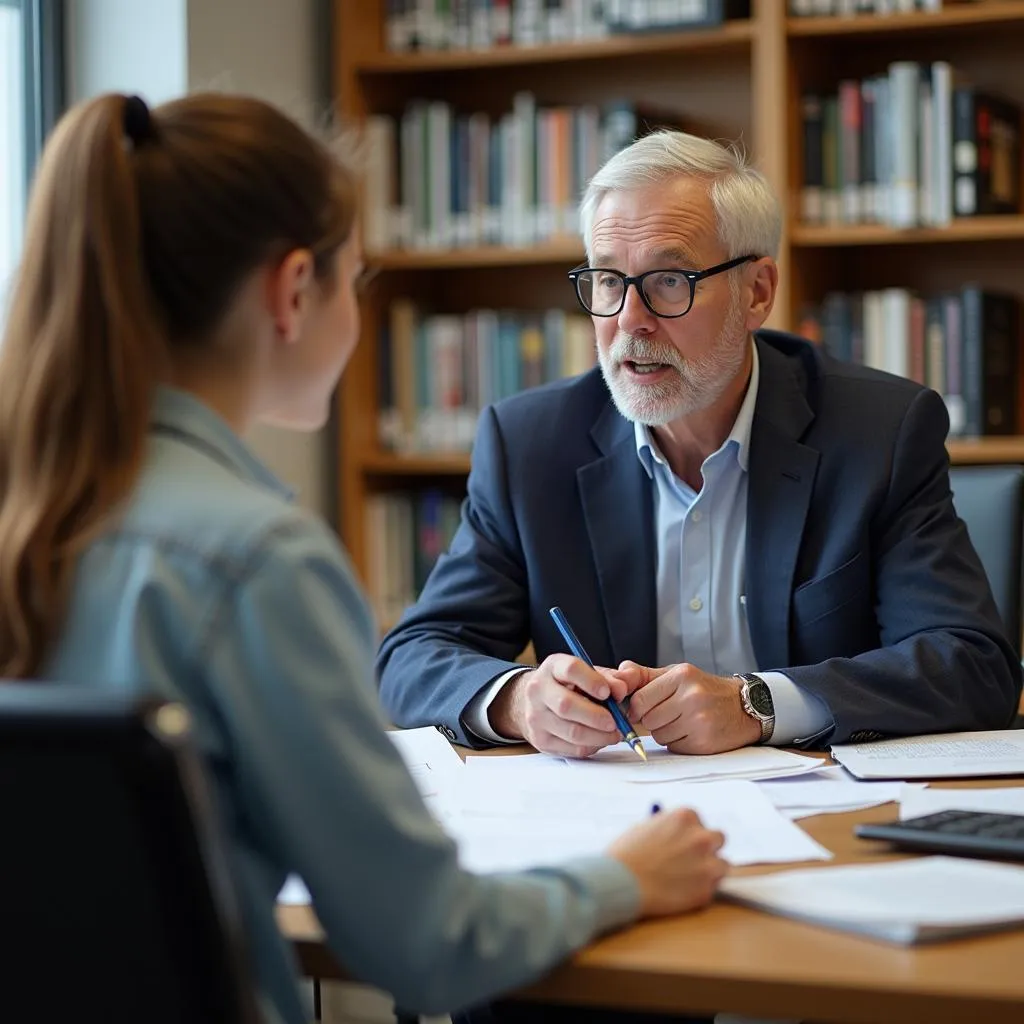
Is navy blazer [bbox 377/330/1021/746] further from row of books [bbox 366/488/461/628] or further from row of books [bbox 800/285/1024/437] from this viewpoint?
row of books [bbox 366/488/461/628]

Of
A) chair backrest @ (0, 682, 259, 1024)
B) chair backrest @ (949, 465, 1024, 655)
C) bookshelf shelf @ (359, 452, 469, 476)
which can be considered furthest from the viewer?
bookshelf shelf @ (359, 452, 469, 476)

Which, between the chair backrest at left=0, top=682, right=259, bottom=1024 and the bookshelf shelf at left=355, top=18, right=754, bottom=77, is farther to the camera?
the bookshelf shelf at left=355, top=18, right=754, bottom=77

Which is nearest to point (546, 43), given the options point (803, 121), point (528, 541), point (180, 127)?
point (803, 121)

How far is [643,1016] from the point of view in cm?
172

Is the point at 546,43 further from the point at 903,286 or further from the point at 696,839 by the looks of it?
the point at 696,839

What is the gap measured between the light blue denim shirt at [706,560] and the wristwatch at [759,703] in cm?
37

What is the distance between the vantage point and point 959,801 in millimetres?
1373

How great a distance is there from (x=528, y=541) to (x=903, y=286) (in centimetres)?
174

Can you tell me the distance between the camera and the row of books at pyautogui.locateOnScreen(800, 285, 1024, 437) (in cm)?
315

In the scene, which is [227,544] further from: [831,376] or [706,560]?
[831,376]

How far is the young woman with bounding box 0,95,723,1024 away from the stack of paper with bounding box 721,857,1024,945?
0.09 meters

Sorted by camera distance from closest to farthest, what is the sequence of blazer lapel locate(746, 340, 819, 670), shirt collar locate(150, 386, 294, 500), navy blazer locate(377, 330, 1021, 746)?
shirt collar locate(150, 386, 294, 500) < navy blazer locate(377, 330, 1021, 746) < blazer lapel locate(746, 340, 819, 670)

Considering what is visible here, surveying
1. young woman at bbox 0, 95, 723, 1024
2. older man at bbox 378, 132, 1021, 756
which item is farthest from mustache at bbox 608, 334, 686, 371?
young woman at bbox 0, 95, 723, 1024

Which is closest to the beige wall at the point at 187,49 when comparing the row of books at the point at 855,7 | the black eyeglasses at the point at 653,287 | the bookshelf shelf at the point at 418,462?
the bookshelf shelf at the point at 418,462
